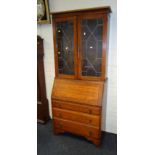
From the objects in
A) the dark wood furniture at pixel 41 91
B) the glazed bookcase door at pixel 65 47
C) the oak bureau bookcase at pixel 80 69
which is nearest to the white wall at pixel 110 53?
the dark wood furniture at pixel 41 91

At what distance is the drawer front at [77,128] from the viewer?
203 cm

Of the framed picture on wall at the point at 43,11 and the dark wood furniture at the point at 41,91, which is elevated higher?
the framed picture on wall at the point at 43,11

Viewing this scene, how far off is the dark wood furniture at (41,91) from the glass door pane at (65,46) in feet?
1.42

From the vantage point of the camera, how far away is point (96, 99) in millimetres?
1931

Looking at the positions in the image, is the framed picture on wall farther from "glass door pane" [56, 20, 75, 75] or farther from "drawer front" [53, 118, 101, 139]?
"drawer front" [53, 118, 101, 139]

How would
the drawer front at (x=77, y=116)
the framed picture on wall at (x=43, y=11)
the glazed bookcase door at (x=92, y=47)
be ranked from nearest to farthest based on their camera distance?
the glazed bookcase door at (x=92, y=47)
the drawer front at (x=77, y=116)
the framed picture on wall at (x=43, y=11)

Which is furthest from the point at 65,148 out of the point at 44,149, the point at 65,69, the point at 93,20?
the point at 93,20

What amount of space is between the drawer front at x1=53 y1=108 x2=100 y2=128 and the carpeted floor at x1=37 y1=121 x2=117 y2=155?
0.36 metres

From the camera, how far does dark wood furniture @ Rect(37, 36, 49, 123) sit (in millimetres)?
2471

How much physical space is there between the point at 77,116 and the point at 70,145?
0.45 m

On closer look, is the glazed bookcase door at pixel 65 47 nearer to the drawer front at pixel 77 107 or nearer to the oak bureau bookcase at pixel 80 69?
the oak bureau bookcase at pixel 80 69

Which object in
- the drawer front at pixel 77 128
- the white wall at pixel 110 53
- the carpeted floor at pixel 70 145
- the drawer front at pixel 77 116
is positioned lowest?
the carpeted floor at pixel 70 145
